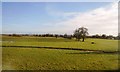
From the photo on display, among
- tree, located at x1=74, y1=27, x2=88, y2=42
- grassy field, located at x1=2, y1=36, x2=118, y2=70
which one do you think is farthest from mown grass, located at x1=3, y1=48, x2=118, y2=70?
tree, located at x1=74, y1=27, x2=88, y2=42

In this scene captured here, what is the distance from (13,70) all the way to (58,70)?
4.71 metres

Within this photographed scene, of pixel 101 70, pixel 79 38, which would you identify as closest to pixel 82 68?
pixel 101 70

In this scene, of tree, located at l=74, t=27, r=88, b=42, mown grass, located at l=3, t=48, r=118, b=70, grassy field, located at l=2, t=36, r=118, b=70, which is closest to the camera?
mown grass, located at l=3, t=48, r=118, b=70

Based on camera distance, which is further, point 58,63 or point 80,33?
point 80,33

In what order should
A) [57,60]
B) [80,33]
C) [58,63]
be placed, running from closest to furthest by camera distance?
1. [58,63]
2. [57,60]
3. [80,33]

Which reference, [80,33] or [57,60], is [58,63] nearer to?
[57,60]

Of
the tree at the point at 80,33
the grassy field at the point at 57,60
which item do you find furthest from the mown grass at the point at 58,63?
the tree at the point at 80,33

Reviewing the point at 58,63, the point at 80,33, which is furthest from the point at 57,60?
the point at 80,33

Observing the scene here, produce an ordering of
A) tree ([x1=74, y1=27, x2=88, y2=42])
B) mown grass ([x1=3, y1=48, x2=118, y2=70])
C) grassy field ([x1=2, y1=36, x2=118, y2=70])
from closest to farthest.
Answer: mown grass ([x1=3, y1=48, x2=118, y2=70]), grassy field ([x1=2, y1=36, x2=118, y2=70]), tree ([x1=74, y1=27, x2=88, y2=42])

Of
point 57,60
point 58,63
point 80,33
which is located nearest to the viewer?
point 58,63

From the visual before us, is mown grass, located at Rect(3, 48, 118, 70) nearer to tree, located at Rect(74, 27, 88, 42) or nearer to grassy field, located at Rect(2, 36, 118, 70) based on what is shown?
grassy field, located at Rect(2, 36, 118, 70)

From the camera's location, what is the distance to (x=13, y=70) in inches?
821

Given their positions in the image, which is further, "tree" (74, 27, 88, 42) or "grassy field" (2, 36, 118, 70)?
"tree" (74, 27, 88, 42)

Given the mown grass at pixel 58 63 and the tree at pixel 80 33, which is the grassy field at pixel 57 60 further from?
the tree at pixel 80 33
